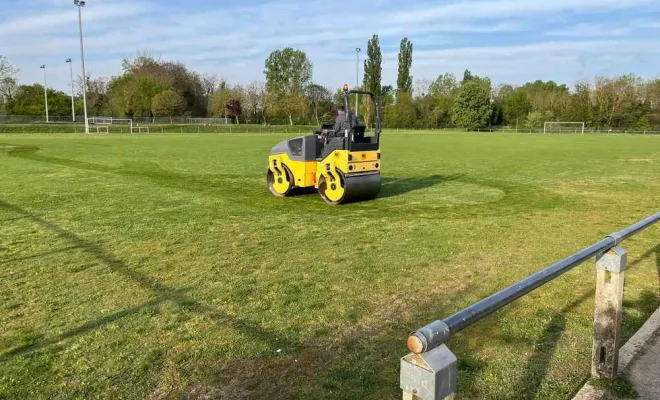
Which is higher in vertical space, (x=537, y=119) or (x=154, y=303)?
(x=537, y=119)

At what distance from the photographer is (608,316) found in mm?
3582

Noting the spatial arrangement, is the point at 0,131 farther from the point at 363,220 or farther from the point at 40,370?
the point at 40,370

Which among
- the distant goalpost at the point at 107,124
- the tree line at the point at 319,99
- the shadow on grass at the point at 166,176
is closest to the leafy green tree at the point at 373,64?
the tree line at the point at 319,99

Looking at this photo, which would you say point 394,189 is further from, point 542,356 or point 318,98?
point 318,98

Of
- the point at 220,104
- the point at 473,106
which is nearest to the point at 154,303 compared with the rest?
the point at 220,104

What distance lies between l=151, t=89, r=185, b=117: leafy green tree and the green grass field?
6533cm

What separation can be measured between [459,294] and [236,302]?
230cm

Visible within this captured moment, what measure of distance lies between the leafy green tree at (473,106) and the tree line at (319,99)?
0.16 m

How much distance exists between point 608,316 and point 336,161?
741 centimetres

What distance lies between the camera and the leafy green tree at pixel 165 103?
73875mm

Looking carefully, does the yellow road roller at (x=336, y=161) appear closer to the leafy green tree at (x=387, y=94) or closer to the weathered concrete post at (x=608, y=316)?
the weathered concrete post at (x=608, y=316)

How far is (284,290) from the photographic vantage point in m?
5.50

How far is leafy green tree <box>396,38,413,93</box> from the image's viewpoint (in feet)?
304

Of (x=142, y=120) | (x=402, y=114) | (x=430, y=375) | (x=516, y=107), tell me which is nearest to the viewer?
(x=430, y=375)
